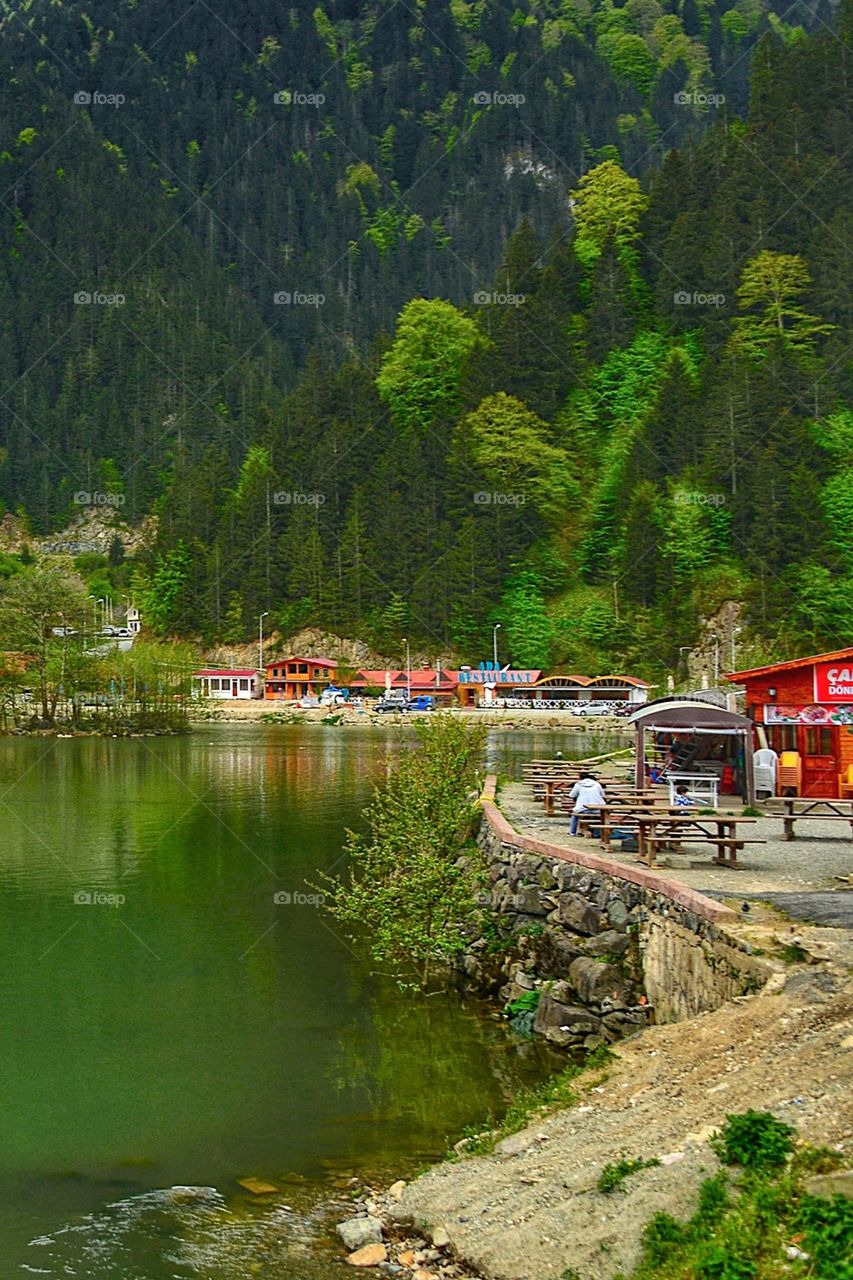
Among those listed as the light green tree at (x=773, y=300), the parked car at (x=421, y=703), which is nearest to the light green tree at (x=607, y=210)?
the light green tree at (x=773, y=300)

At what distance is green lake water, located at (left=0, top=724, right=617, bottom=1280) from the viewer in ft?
41.1

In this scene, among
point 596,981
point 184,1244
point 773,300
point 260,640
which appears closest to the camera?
point 184,1244

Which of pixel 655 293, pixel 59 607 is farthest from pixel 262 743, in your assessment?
pixel 655 293

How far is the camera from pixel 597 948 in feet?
58.3

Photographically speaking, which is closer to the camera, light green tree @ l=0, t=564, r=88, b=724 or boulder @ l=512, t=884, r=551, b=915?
boulder @ l=512, t=884, r=551, b=915

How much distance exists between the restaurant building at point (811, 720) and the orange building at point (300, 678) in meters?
95.8

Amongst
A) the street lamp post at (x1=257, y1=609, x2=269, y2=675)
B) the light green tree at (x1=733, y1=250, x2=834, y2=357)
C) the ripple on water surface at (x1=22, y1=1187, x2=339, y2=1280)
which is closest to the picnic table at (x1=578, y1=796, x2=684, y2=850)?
the ripple on water surface at (x1=22, y1=1187, x2=339, y2=1280)

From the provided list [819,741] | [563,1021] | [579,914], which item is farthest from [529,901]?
[819,741]

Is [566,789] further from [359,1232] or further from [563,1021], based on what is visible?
[359,1232]

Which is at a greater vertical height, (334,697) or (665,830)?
(334,697)

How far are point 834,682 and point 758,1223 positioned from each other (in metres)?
21.7

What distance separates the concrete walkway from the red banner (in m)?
4.44

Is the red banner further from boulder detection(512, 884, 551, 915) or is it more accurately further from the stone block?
the stone block

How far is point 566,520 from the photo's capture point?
127 m
